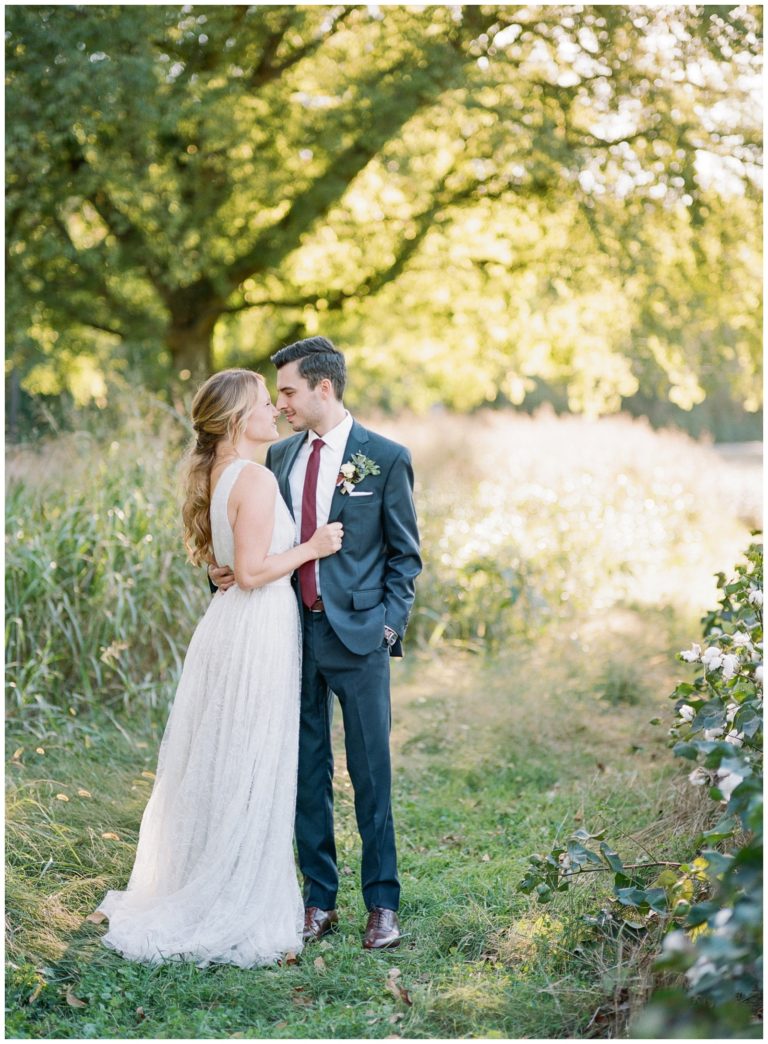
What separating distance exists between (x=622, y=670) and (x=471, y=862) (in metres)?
2.70

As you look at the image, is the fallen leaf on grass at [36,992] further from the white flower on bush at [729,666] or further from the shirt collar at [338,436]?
the white flower on bush at [729,666]

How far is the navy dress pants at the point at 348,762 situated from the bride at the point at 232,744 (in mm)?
104

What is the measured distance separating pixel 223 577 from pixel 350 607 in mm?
537

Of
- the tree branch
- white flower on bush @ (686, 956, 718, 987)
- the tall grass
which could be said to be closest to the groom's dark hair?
white flower on bush @ (686, 956, 718, 987)

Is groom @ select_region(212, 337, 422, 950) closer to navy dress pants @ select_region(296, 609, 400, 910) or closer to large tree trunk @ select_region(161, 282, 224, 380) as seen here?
navy dress pants @ select_region(296, 609, 400, 910)

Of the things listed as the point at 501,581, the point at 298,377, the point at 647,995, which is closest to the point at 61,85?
the point at 501,581

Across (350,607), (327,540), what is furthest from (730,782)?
(327,540)

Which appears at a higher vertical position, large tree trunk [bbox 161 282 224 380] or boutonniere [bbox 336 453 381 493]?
large tree trunk [bbox 161 282 224 380]

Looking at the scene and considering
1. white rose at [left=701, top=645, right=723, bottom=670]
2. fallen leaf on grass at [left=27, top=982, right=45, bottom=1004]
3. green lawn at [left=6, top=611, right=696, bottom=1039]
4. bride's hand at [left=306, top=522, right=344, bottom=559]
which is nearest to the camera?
green lawn at [left=6, top=611, right=696, bottom=1039]

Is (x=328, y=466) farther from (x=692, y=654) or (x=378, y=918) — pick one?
(x=378, y=918)

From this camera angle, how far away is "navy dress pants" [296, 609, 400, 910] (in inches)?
153

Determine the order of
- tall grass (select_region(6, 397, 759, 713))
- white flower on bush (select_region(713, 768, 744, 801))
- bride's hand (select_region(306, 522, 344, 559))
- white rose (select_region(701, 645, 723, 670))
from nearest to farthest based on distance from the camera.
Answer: white flower on bush (select_region(713, 768, 744, 801)) → white rose (select_region(701, 645, 723, 670)) → bride's hand (select_region(306, 522, 344, 559)) → tall grass (select_region(6, 397, 759, 713))

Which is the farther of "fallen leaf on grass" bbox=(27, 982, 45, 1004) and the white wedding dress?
the white wedding dress

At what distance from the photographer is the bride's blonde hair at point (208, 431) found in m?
3.94
